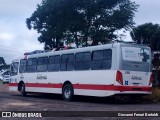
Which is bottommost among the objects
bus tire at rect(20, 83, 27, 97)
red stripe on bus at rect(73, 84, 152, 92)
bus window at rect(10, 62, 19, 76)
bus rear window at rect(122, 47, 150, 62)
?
bus tire at rect(20, 83, 27, 97)

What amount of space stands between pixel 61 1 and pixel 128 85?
20.5 meters

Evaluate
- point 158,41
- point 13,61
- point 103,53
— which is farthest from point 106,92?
point 158,41

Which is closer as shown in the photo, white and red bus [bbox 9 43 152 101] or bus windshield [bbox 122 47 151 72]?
white and red bus [bbox 9 43 152 101]

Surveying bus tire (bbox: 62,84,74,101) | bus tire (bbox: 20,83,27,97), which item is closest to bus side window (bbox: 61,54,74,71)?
bus tire (bbox: 62,84,74,101)

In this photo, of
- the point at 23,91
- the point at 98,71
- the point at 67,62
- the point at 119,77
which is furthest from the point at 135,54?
the point at 23,91

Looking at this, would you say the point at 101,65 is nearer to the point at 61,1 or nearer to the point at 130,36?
the point at 61,1

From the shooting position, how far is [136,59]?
18062mm

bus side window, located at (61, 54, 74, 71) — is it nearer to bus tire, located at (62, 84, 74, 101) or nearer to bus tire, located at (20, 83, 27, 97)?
bus tire, located at (62, 84, 74, 101)

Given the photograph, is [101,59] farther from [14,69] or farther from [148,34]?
[148,34]

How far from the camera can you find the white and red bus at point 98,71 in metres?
17.5

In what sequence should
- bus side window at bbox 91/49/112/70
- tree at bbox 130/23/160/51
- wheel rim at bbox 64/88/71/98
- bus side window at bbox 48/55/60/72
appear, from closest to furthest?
bus side window at bbox 91/49/112/70 < wheel rim at bbox 64/88/71/98 < bus side window at bbox 48/55/60/72 < tree at bbox 130/23/160/51

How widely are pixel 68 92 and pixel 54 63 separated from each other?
7.67 ft

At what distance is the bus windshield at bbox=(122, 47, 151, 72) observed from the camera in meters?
17.6

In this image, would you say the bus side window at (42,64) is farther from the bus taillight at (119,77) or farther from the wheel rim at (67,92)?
the bus taillight at (119,77)
